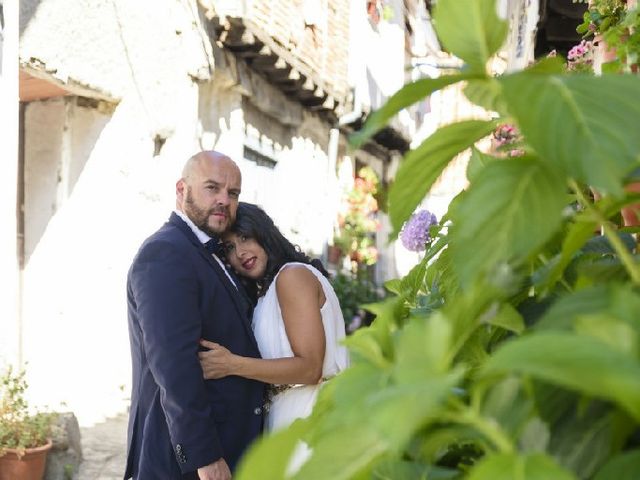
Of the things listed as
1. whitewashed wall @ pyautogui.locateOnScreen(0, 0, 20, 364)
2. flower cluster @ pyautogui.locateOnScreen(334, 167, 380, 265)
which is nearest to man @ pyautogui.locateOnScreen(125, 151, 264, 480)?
whitewashed wall @ pyautogui.locateOnScreen(0, 0, 20, 364)

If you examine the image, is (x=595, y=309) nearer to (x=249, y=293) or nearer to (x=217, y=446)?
Answer: (x=217, y=446)

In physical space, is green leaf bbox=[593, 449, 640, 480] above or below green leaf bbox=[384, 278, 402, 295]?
below

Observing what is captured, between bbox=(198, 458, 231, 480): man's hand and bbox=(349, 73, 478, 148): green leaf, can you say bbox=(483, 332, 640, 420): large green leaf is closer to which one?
bbox=(349, 73, 478, 148): green leaf

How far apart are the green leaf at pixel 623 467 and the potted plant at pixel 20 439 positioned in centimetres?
479

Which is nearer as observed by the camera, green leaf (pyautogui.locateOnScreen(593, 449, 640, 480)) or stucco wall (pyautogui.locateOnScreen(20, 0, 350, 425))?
green leaf (pyautogui.locateOnScreen(593, 449, 640, 480))

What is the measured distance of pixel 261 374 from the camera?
290 centimetres

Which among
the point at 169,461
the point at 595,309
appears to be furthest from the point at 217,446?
the point at 595,309

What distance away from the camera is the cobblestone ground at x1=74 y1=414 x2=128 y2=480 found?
5.50 m

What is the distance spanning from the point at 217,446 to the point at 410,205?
7.53ft

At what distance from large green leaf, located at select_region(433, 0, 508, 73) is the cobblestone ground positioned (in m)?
5.20

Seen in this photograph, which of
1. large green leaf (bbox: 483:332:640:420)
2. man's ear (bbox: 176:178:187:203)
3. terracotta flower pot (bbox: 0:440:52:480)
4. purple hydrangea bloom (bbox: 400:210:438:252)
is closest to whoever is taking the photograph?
large green leaf (bbox: 483:332:640:420)

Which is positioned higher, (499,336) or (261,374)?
(499,336)

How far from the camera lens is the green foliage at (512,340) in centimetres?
44

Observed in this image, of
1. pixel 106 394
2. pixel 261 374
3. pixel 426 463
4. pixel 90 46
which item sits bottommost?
pixel 106 394
